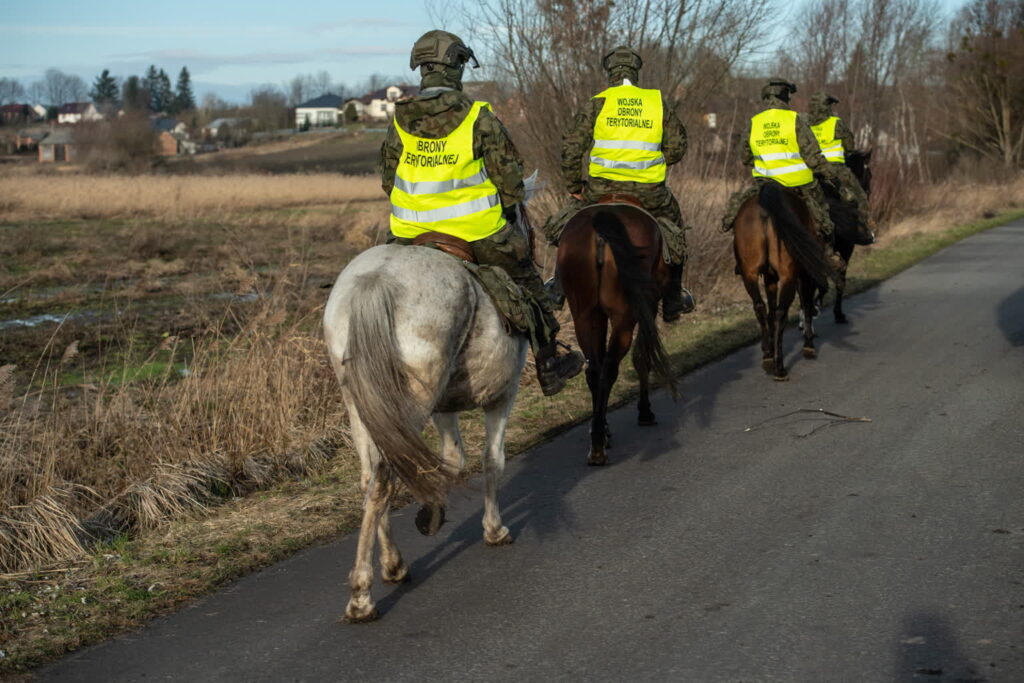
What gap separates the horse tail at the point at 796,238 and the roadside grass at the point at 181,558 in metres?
2.55

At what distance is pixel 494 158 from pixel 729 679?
9.08 ft

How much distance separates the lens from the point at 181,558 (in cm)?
604

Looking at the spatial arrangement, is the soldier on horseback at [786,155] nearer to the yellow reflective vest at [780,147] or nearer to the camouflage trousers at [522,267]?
the yellow reflective vest at [780,147]

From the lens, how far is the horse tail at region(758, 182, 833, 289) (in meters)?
10.4

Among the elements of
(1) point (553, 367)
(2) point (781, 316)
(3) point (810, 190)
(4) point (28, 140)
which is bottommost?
(2) point (781, 316)

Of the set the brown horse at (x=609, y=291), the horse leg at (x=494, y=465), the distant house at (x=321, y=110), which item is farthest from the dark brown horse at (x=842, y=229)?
the distant house at (x=321, y=110)

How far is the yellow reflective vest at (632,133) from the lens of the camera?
888 cm

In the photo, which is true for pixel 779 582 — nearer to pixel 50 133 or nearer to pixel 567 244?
pixel 567 244

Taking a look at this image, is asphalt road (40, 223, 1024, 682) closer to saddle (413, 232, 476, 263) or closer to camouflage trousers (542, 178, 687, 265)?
camouflage trousers (542, 178, 687, 265)

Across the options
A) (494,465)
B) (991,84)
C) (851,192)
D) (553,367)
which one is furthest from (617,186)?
(991,84)

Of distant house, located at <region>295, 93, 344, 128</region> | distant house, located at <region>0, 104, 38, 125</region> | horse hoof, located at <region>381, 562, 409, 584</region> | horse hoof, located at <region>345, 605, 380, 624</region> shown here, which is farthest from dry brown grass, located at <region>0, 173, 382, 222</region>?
distant house, located at <region>0, 104, 38, 125</region>

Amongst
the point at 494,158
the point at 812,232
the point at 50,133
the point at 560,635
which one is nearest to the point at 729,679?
the point at 560,635

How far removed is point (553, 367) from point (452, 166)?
1.43 metres

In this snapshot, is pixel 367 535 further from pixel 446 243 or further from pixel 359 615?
pixel 446 243
